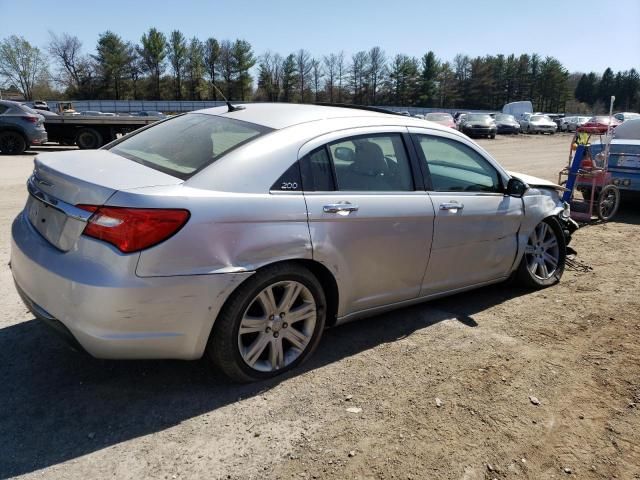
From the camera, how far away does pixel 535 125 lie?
130ft

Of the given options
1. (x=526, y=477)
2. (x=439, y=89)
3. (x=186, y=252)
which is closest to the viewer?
(x=526, y=477)

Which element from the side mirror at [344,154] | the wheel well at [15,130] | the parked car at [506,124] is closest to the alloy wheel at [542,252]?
the side mirror at [344,154]

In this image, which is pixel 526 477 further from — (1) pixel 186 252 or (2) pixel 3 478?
(2) pixel 3 478

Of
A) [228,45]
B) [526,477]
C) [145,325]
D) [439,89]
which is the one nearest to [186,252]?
[145,325]

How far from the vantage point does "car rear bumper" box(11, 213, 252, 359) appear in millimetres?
2584

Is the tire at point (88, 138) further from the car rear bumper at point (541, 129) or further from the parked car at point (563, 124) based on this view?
the parked car at point (563, 124)

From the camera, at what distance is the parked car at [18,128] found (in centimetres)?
1602

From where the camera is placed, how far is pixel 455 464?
100 inches

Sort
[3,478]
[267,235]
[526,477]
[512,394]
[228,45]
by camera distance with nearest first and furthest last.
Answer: [3,478] → [526,477] → [267,235] → [512,394] → [228,45]

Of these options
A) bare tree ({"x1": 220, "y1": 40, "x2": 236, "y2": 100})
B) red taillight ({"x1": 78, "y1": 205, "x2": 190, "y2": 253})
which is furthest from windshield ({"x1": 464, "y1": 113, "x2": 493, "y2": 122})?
bare tree ({"x1": 220, "y1": 40, "x2": 236, "y2": 100})

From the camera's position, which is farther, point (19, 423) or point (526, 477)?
point (19, 423)

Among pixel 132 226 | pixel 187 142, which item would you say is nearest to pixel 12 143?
pixel 187 142

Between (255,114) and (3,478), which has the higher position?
(255,114)

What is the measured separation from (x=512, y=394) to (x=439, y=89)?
107221 millimetres
